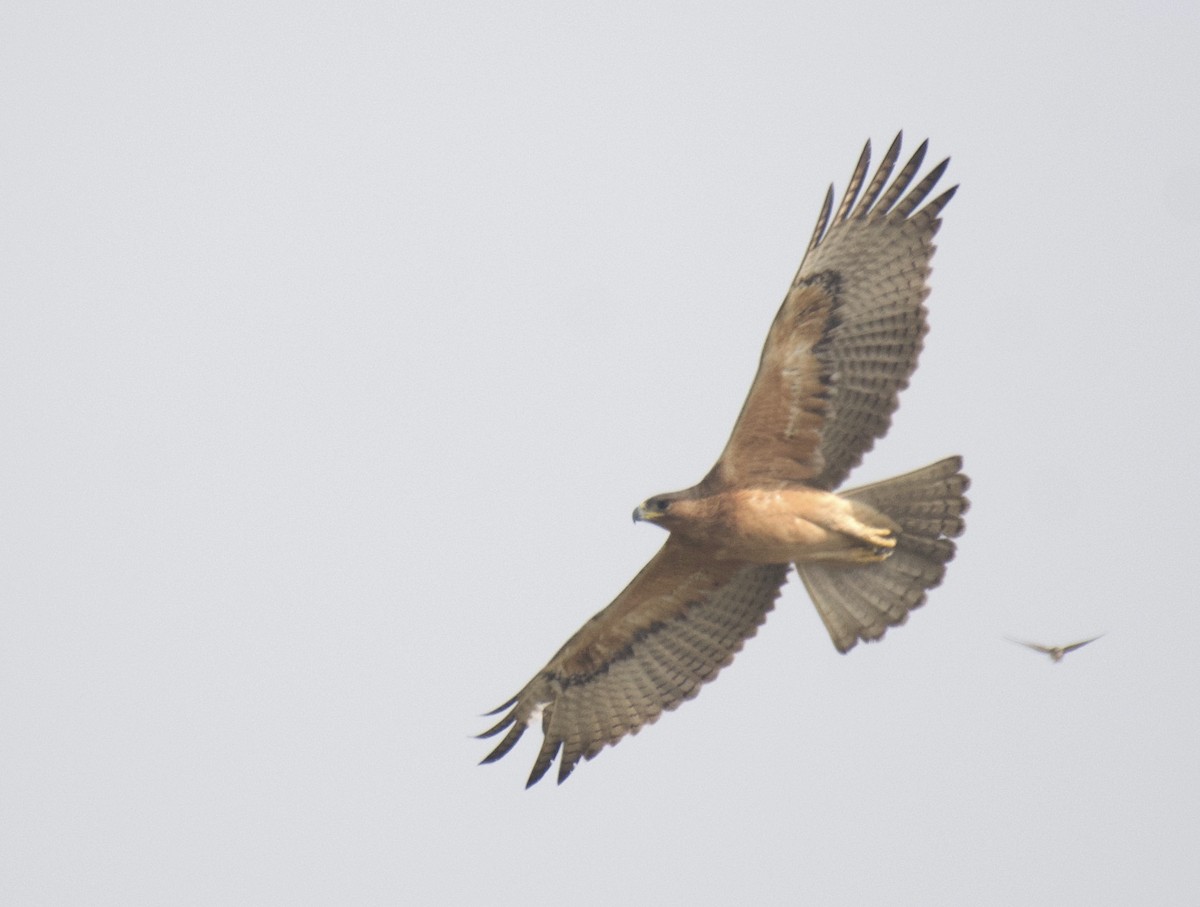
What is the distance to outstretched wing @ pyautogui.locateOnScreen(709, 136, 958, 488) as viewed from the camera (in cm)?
1119

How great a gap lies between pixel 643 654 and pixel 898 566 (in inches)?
79.3

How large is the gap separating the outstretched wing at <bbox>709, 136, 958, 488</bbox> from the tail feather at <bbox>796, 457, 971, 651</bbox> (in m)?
0.38


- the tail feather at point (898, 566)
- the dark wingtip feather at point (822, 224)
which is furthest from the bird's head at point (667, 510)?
the dark wingtip feather at point (822, 224)

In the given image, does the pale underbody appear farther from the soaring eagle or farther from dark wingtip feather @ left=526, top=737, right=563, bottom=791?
dark wingtip feather @ left=526, top=737, right=563, bottom=791

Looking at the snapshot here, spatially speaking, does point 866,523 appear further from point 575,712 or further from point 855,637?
point 575,712

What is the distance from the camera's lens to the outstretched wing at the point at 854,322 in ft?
36.7

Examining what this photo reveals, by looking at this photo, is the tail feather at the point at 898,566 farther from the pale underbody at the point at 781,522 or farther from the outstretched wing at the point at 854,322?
the outstretched wing at the point at 854,322

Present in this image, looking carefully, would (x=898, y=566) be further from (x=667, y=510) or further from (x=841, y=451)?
(x=667, y=510)

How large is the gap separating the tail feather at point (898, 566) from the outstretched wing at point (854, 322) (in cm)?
38

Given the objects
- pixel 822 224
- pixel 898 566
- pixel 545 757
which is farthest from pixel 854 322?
pixel 545 757

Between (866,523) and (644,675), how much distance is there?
2091 mm

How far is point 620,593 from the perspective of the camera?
12.1 m

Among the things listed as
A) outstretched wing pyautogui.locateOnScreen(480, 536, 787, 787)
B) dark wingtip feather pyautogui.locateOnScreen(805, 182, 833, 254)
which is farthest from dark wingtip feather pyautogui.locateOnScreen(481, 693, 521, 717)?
dark wingtip feather pyautogui.locateOnScreen(805, 182, 833, 254)

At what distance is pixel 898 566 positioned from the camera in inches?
457
